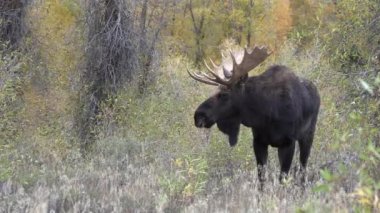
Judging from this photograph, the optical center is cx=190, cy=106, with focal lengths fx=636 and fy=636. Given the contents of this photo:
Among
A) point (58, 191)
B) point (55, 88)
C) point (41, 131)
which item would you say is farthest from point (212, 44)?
point (58, 191)

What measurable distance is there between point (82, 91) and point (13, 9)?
2.14 m

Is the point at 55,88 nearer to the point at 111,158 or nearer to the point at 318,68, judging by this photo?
the point at 111,158

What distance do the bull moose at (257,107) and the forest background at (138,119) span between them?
442mm

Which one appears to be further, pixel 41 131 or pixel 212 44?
pixel 212 44

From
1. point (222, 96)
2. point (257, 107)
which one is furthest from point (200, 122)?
point (257, 107)

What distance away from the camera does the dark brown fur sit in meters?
7.86

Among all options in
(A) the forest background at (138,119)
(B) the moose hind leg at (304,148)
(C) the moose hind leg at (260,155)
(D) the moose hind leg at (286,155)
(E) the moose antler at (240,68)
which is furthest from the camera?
(B) the moose hind leg at (304,148)

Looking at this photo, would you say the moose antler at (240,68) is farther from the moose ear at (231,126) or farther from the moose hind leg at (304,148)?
the moose hind leg at (304,148)

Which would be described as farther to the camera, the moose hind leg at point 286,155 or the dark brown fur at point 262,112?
the moose hind leg at point 286,155

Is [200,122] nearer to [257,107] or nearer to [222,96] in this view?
[222,96]

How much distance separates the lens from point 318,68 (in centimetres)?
1073

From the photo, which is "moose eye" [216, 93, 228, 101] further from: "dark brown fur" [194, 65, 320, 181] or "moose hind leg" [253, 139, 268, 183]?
"moose hind leg" [253, 139, 268, 183]

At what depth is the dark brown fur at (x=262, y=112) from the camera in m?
7.86

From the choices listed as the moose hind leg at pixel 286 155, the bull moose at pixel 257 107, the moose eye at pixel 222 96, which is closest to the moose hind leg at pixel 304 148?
the bull moose at pixel 257 107
